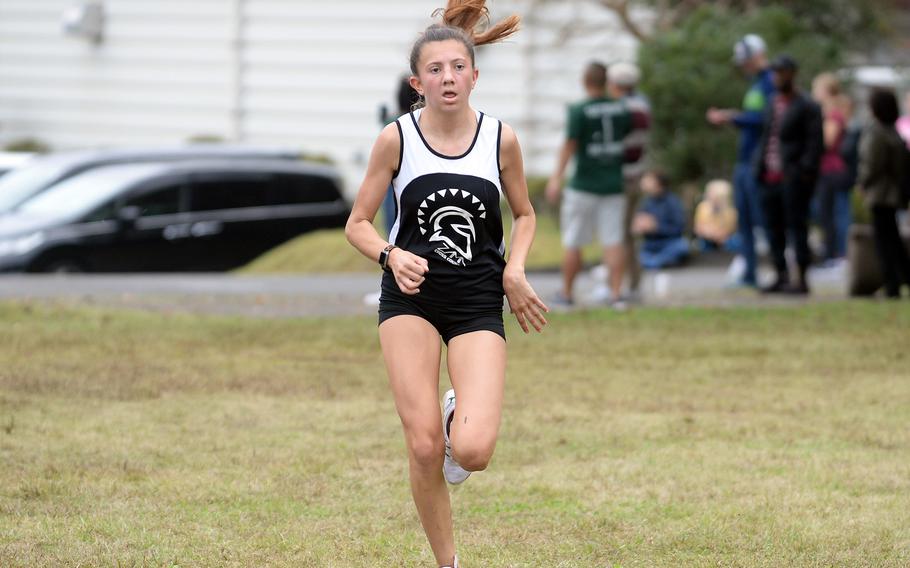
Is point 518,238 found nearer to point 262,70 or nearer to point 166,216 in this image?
point 166,216

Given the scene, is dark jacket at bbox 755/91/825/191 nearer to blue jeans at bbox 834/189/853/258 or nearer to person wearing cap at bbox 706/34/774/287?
person wearing cap at bbox 706/34/774/287

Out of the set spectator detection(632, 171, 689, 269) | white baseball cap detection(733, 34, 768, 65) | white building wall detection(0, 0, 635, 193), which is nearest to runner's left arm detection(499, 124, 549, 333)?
white baseball cap detection(733, 34, 768, 65)

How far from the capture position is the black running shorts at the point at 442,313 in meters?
5.28

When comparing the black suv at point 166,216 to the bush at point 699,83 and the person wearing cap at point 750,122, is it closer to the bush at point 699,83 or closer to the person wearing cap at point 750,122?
the bush at point 699,83

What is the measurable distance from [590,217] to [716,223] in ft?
24.6

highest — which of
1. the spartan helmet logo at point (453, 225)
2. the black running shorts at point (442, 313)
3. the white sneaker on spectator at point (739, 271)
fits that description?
the spartan helmet logo at point (453, 225)

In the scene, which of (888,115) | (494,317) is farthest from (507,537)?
(888,115)

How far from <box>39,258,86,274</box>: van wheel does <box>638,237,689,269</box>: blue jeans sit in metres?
6.56

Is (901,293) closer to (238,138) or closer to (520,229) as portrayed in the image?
(520,229)

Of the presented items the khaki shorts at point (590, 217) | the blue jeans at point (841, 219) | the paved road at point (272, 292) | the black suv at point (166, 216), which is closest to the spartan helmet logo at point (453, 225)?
the khaki shorts at point (590, 217)

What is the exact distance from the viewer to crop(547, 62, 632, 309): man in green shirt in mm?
12656

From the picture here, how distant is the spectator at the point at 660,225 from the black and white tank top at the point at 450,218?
1305 centimetres

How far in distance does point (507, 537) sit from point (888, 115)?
8.42 meters

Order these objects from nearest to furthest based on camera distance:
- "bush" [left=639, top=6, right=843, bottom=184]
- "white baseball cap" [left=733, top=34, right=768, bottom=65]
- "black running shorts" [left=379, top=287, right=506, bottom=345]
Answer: "black running shorts" [left=379, top=287, right=506, bottom=345], "white baseball cap" [left=733, top=34, right=768, bottom=65], "bush" [left=639, top=6, right=843, bottom=184]
